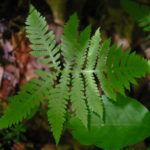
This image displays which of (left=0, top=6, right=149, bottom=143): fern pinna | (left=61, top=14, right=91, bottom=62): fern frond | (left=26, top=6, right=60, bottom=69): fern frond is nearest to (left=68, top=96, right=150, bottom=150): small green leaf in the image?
(left=0, top=6, right=149, bottom=143): fern pinna

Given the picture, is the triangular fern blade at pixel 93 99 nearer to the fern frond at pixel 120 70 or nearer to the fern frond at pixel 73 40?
the fern frond at pixel 120 70

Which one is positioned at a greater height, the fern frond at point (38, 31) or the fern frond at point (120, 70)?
the fern frond at point (38, 31)

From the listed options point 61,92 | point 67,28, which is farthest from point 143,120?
point 67,28

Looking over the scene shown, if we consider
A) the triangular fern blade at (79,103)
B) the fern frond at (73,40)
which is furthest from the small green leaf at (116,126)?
the fern frond at (73,40)

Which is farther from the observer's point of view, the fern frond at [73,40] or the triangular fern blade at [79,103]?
the fern frond at [73,40]

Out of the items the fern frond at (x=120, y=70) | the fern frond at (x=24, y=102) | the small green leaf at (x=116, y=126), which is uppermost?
the fern frond at (x=120, y=70)

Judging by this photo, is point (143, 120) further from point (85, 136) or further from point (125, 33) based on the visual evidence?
point (125, 33)
